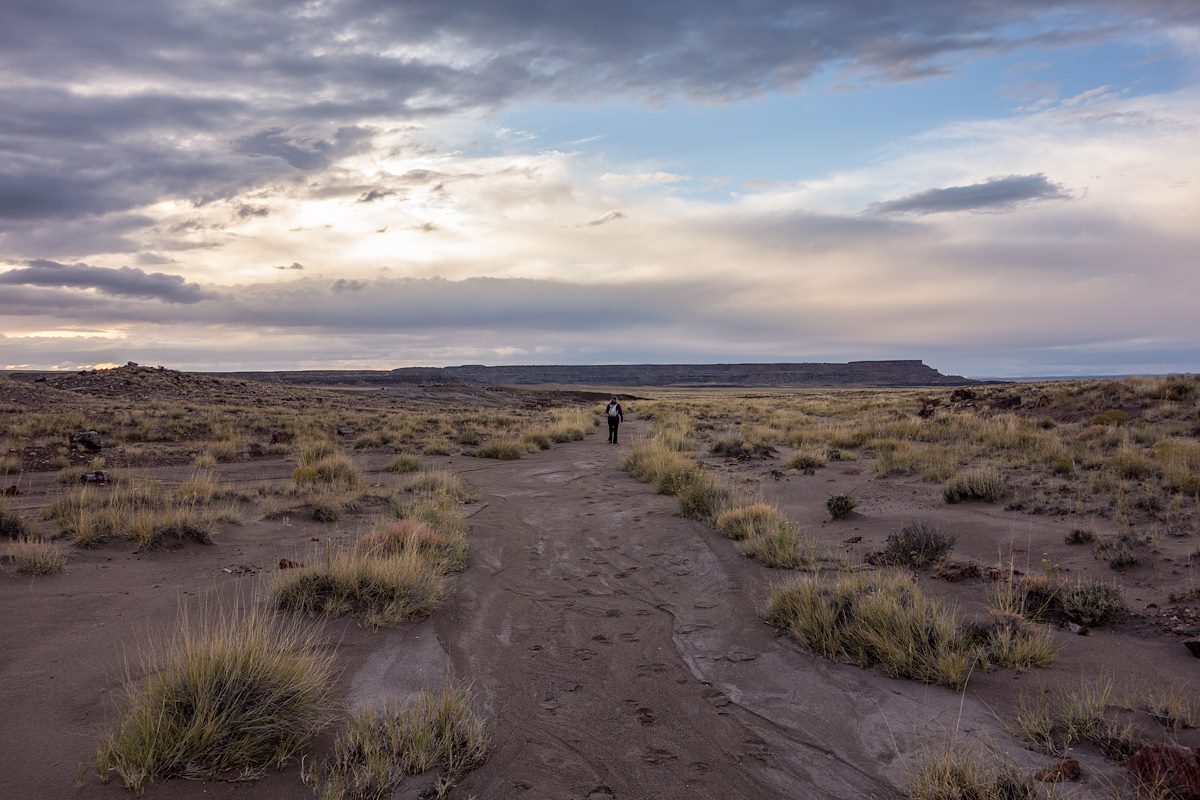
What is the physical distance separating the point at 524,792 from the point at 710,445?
20509 millimetres

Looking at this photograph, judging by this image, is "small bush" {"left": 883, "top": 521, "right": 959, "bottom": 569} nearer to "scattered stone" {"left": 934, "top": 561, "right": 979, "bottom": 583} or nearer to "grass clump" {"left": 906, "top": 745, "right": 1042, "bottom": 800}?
"scattered stone" {"left": 934, "top": 561, "right": 979, "bottom": 583}

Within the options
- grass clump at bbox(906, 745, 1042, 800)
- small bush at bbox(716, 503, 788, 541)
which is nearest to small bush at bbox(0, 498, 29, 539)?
small bush at bbox(716, 503, 788, 541)

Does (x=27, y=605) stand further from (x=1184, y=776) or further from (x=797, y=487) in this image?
(x=797, y=487)

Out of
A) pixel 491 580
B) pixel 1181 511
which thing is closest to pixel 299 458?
pixel 491 580

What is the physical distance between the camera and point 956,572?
8531 mm

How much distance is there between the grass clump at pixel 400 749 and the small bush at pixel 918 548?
20.9 feet

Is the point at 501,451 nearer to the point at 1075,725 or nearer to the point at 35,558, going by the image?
the point at 35,558

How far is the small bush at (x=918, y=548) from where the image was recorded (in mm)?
9008

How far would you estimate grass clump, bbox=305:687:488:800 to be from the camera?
408cm

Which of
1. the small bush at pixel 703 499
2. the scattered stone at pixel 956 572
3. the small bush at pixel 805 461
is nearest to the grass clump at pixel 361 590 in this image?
the small bush at pixel 703 499

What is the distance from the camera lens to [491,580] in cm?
904

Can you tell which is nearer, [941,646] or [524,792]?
[524,792]

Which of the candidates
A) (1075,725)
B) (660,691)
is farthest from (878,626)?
(660,691)

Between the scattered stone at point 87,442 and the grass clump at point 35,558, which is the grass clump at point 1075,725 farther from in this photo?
the scattered stone at point 87,442
